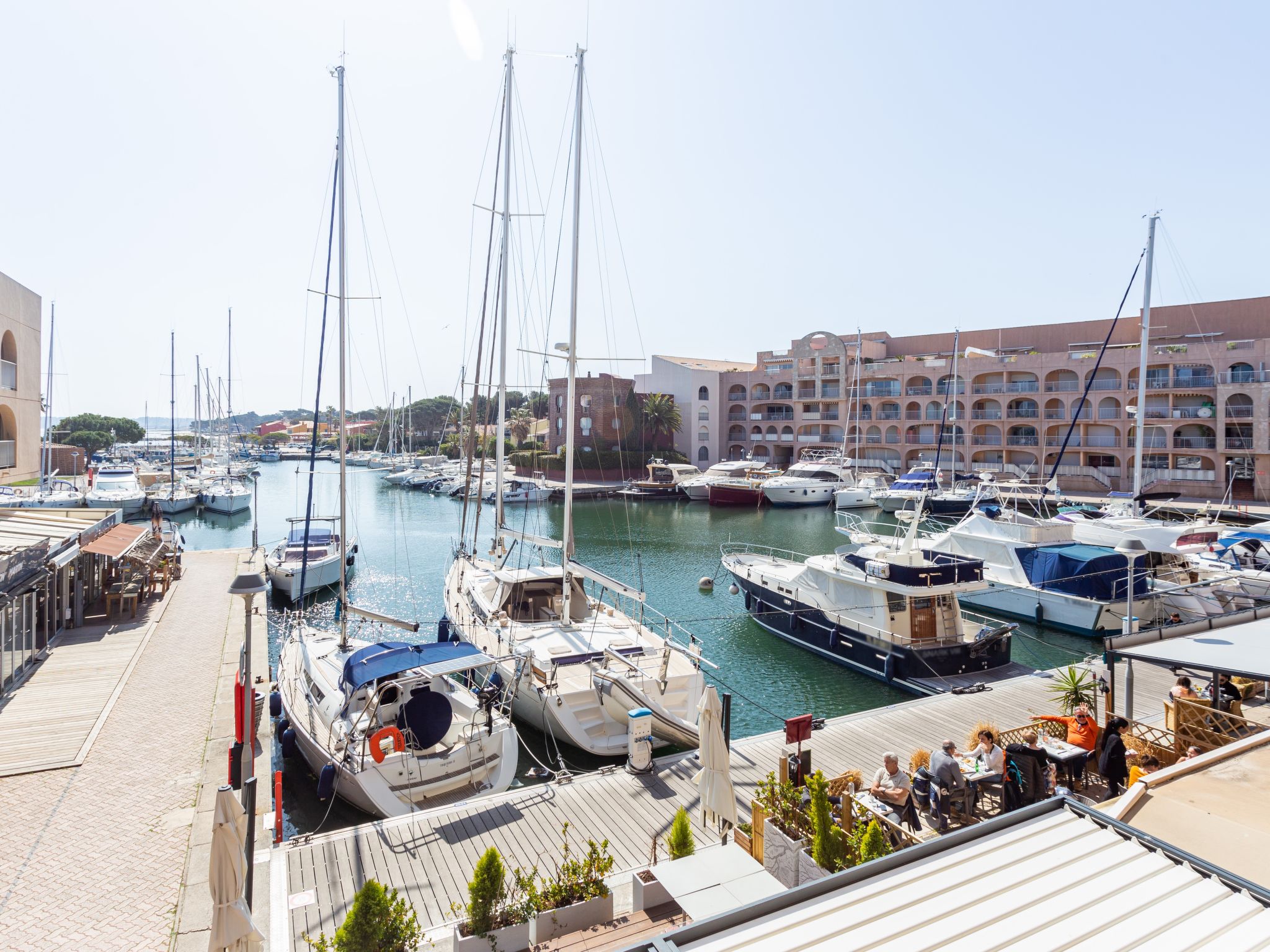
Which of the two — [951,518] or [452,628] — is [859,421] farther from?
[452,628]

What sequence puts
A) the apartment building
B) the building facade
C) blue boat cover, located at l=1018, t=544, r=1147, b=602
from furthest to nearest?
the apartment building < blue boat cover, located at l=1018, t=544, r=1147, b=602 < the building facade

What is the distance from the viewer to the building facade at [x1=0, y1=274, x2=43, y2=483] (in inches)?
861

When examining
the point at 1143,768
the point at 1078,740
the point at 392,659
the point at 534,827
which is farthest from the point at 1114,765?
the point at 392,659

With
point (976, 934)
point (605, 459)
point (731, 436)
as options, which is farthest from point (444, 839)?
point (731, 436)

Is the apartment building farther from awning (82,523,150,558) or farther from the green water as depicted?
awning (82,523,150,558)

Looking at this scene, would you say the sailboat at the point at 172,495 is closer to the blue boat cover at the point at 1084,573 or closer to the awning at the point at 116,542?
the awning at the point at 116,542

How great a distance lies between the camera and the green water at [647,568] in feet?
59.8

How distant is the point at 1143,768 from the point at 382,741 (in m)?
10.9

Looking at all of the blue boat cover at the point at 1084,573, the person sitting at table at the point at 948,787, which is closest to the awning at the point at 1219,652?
the person sitting at table at the point at 948,787

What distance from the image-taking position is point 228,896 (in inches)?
247

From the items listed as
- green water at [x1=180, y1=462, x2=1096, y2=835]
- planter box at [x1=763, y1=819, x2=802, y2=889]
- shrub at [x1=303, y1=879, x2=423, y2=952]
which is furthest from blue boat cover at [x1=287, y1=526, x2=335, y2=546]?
planter box at [x1=763, y1=819, x2=802, y2=889]

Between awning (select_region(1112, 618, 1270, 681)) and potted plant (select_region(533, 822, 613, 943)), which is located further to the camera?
awning (select_region(1112, 618, 1270, 681))

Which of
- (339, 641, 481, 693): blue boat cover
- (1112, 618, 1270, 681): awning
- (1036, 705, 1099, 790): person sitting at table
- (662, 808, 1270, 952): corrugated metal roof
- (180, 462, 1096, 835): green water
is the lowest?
(180, 462, 1096, 835): green water

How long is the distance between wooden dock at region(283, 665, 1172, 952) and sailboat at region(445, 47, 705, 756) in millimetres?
1659
